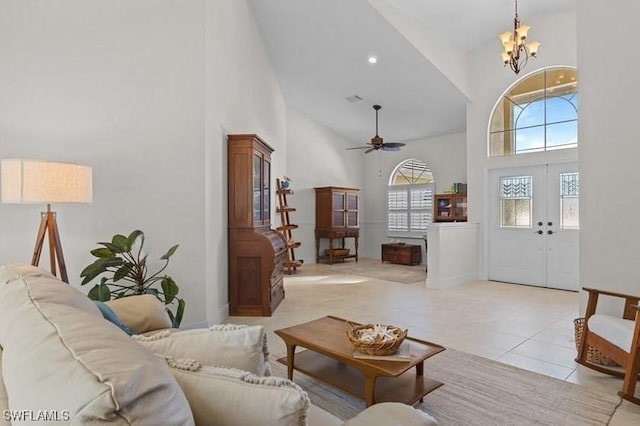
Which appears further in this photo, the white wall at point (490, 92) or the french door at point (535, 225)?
the french door at point (535, 225)

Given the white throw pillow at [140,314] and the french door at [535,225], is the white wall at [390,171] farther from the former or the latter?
the white throw pillow at [140,314]

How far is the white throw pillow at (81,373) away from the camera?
51 cm

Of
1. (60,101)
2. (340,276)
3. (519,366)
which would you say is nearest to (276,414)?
(519,366)

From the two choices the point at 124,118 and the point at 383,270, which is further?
the point at 383,270

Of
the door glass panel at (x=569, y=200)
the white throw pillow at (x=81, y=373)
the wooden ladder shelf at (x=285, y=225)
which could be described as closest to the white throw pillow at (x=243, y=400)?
the white throw pillow at (x=81, y=373)

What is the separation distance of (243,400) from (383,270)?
6.96 metres

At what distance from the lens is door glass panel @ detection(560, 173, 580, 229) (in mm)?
5534

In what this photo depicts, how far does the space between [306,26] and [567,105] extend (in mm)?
4143

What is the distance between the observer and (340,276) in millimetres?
6875

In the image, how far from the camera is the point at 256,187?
176 inches

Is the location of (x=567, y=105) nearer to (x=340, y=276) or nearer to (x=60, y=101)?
(x=340, y=276)

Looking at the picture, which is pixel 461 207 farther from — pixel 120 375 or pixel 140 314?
pixel 120 375

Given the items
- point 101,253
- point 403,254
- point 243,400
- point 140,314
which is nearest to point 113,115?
point 101,253

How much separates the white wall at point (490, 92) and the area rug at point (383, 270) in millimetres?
1262
